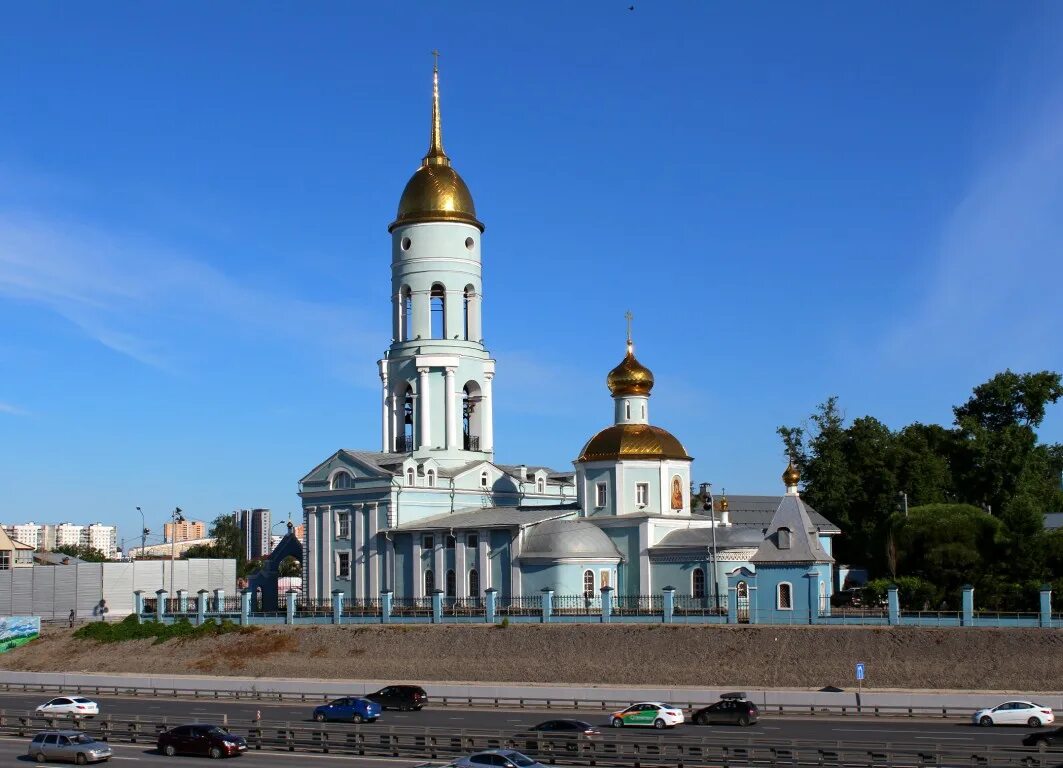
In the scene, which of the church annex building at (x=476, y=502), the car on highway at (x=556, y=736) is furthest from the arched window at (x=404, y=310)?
Result: the car on highway at (x=556, y=736)

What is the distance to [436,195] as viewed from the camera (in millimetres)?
64812

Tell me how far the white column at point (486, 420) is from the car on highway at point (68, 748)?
34.7m

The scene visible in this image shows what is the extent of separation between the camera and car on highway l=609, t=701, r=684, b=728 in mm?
37531

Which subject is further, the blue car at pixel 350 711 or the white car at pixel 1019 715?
the blue car at pixel 350 711

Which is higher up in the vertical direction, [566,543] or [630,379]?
[630,379]

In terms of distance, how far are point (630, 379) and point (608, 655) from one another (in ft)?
46.8

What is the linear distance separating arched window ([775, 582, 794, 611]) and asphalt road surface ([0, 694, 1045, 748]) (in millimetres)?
11584

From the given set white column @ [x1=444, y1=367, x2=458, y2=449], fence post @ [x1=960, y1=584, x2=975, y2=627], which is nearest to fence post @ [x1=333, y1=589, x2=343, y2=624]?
white column @ [x1=444, y1=367, x2=458, y2=449]

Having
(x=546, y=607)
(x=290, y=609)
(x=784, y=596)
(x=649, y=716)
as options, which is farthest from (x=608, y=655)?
(x=290, y=609)

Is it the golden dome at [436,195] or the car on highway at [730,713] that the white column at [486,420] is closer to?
the golden dome at [436,195]

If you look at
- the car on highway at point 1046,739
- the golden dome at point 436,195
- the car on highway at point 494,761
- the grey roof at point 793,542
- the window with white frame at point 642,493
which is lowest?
the car on highway at point 1046,739

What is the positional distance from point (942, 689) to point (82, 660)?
117ft

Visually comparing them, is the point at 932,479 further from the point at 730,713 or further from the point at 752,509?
the point at 730,713

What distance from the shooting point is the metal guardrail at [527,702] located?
38844 mm
